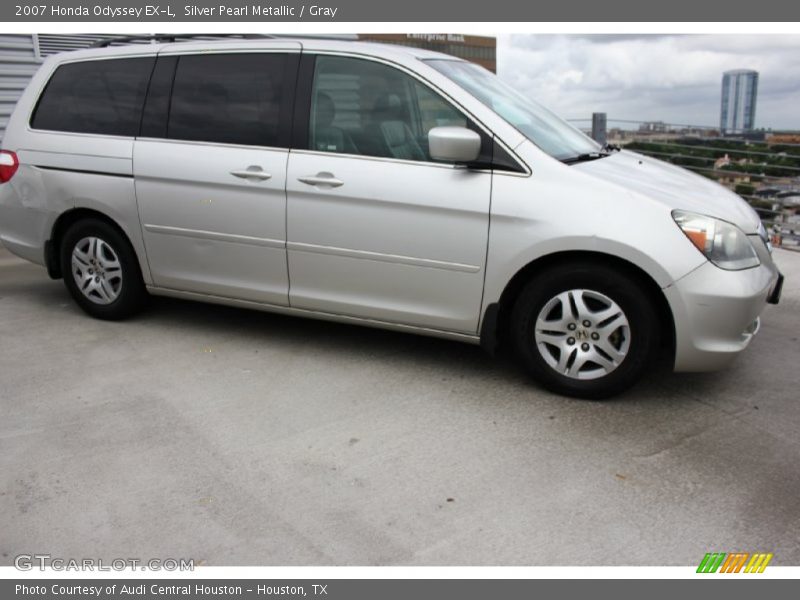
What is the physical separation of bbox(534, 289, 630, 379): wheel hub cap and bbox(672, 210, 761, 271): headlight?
0.50 meters

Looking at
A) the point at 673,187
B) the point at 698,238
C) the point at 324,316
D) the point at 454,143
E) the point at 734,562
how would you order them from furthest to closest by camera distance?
the point at 324,316, the point at 673,187, the point at 454,143, the point at 698,238, the point at 734,562

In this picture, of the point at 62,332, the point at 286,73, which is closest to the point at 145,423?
the point at 62,332

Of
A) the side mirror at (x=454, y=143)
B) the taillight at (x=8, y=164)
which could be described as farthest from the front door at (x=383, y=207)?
the taillight at (x=8, y=164)

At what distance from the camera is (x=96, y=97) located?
5.20m

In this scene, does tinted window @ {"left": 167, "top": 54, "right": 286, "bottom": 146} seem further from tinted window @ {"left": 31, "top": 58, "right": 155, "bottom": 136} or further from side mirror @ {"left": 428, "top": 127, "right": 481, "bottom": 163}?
side mirror @ {"left": 428, "top": 127, "right": 481, "bottom": 163}

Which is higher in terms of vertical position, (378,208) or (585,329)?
(378,208)

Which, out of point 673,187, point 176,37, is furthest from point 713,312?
point 176,37

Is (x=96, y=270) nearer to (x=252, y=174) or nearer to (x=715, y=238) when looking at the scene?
(x=252, y=174)

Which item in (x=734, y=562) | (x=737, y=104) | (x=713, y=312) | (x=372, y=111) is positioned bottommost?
(x=734, y=562)

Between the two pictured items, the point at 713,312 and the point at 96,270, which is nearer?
the point at 713,312

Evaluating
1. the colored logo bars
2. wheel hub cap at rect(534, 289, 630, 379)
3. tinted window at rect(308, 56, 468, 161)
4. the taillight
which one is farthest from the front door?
the taillight

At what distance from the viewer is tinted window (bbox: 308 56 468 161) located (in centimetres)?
423

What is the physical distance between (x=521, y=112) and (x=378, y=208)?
1.05 meters

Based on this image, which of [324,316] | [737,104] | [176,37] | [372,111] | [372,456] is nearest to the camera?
[372,456]
